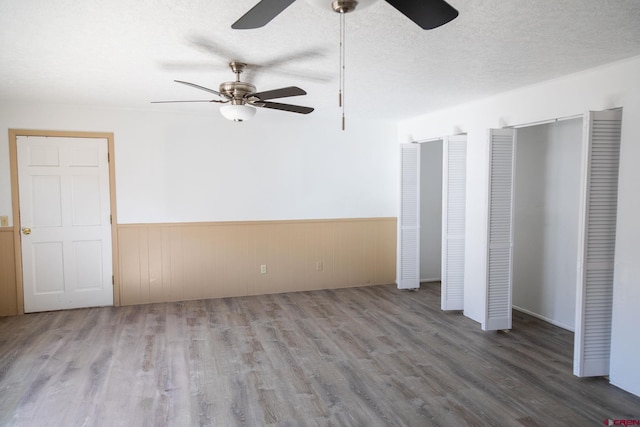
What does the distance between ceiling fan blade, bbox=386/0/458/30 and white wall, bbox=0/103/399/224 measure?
3.57m

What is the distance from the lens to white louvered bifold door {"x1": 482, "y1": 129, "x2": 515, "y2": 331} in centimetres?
391

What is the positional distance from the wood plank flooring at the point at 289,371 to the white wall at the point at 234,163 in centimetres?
134

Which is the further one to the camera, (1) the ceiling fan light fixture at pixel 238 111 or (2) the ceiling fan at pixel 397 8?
(1) the ceiling fan light fixture at pixel 238 111

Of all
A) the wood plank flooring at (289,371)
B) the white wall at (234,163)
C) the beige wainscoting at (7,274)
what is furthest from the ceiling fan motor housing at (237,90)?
the beige wainscoting at (7,274)

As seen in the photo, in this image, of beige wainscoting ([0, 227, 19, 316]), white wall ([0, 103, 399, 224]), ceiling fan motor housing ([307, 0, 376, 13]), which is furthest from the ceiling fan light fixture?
beige wainscoting ([0, 227, 19, 316])

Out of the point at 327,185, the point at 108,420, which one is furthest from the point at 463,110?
the point at 108,420

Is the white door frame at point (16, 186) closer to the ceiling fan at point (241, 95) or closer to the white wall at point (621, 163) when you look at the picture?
the ceiling fan at point (241, 95)

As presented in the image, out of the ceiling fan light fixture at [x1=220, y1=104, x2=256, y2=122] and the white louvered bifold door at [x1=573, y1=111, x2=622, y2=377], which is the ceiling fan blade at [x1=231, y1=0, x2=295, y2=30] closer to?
the ceiling fan light fixture at [x1=220, y1=104, x2=256, y2=122]

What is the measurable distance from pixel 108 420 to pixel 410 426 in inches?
72.9

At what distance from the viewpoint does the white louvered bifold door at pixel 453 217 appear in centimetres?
446

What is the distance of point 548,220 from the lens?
438 centimetres

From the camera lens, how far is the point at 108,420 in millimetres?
2504

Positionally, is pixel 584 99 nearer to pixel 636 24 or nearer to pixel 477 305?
pixel 636 24

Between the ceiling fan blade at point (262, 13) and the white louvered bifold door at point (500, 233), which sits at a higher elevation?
the ceiling fan blade at point (262, 13)
